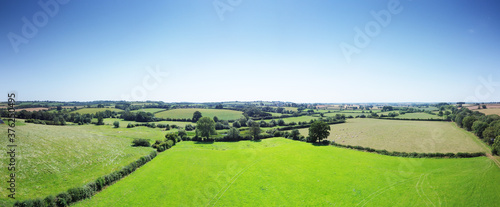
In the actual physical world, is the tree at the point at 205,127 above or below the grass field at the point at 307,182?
above

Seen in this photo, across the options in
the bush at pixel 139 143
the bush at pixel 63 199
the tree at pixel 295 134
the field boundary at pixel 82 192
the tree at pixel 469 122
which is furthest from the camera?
the tree at pixel 295 134

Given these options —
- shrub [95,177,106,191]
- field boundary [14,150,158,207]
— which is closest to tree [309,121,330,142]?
field boundary [14,150,158,207]

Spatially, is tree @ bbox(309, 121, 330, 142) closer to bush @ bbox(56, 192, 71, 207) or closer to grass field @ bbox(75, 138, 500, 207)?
grass field @ bbox(75, 138, 500, 207)

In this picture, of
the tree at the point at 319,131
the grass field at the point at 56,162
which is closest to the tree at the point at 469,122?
the tree at the point at 319,131

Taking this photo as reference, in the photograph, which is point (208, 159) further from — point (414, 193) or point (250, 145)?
point (414, 193)

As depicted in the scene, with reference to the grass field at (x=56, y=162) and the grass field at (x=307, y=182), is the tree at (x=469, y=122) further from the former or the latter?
the grass field at (x=56, y=162)

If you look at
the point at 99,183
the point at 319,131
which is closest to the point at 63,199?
the point at 99,183
